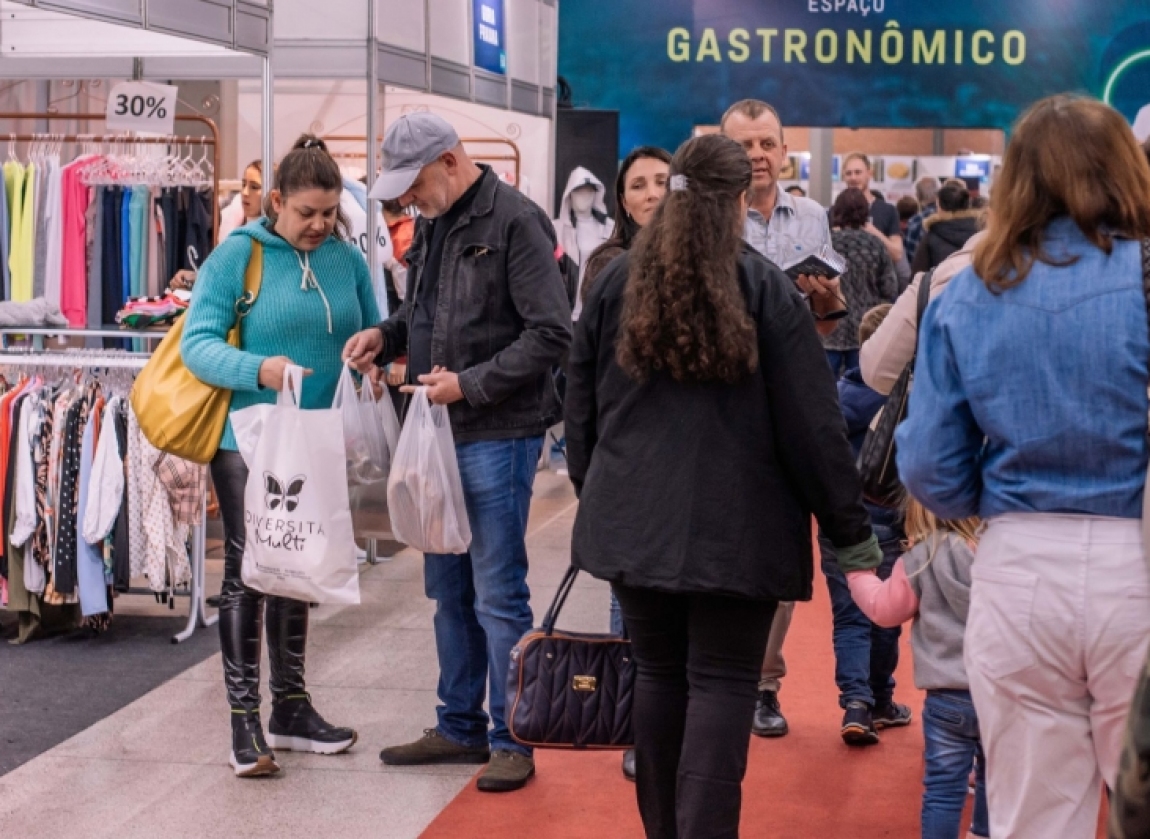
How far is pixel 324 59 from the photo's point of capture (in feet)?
23.4

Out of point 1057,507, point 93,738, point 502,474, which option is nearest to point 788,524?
point 1057,507

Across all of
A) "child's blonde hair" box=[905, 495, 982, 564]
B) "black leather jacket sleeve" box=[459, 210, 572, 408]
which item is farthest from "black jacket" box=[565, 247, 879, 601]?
"black leather jacket sleeve" box=[459, 210, 572, 408]

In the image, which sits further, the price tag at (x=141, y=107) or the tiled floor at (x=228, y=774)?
the price tag at (x=141, y=107)

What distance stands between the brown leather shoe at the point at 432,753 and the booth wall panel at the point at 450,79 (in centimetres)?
443

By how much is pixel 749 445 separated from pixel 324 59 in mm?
4715

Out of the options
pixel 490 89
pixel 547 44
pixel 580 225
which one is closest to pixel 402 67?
pixel 490 89

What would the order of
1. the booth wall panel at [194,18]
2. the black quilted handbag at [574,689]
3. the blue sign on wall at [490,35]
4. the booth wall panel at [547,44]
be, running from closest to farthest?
the black quilted handbag at [574,689] → the booth wall panel at [194,18] → the blue sign on wall at [490,35] → the booth wall panel at [547,44]

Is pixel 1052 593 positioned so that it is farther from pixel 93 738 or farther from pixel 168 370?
pixel 93 738

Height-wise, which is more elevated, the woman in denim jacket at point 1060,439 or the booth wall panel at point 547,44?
the booth wall panel at point 547,44

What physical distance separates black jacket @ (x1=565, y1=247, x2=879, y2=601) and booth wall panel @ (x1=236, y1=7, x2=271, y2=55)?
10.6 feet

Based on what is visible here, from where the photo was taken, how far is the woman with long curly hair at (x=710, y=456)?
2906 mm

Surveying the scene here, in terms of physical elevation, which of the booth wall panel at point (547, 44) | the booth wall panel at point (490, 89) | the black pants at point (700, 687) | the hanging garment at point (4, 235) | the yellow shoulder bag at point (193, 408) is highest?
the booth wall panel at point (547, 44)

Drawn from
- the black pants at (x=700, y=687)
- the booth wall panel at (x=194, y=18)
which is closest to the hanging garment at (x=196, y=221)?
the booth wall panel at (x=194, y=18)

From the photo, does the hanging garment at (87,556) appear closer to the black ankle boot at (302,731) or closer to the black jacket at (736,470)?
the black ankle boot at (302,731)
